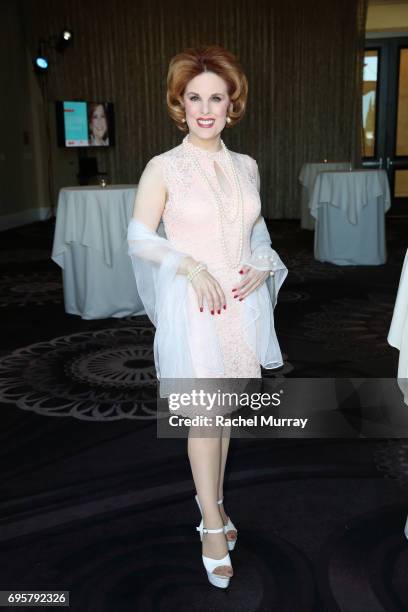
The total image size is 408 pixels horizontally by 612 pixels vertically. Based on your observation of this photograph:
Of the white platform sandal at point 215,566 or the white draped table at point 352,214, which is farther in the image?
the white draped table at point 352,214

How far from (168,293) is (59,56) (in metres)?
10.9

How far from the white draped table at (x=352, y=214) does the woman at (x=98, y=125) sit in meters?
5.89

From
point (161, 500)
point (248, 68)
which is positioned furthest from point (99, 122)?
point (161, 500)

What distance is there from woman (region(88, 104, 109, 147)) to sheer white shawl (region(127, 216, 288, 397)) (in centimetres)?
986

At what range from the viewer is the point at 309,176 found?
889 cm

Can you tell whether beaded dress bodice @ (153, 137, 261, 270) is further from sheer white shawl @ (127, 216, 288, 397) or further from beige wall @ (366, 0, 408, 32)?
beige wall @ (366, 0, 408, 32)

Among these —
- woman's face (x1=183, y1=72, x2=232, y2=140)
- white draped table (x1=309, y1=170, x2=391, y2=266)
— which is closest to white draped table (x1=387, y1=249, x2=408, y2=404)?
woman's face (x1=183, y1=72, x2=232, y2=140)

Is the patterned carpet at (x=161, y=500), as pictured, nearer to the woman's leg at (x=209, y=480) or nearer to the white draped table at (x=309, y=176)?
the woman's leg at (x=209, y=480)

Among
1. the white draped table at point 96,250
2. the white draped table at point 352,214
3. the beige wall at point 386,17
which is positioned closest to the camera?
the white draped table at point 96,250

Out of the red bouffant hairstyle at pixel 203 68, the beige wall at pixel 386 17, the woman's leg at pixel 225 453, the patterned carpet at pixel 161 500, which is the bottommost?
the patterned carpet at pixel 161 500

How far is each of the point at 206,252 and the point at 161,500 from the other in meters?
1.00

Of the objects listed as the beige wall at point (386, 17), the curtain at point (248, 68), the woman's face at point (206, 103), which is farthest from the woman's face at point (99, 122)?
the woman's face at point (206, 103)

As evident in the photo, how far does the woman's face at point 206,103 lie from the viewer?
1.57m

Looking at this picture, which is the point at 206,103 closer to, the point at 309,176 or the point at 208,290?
the point at 208,290
